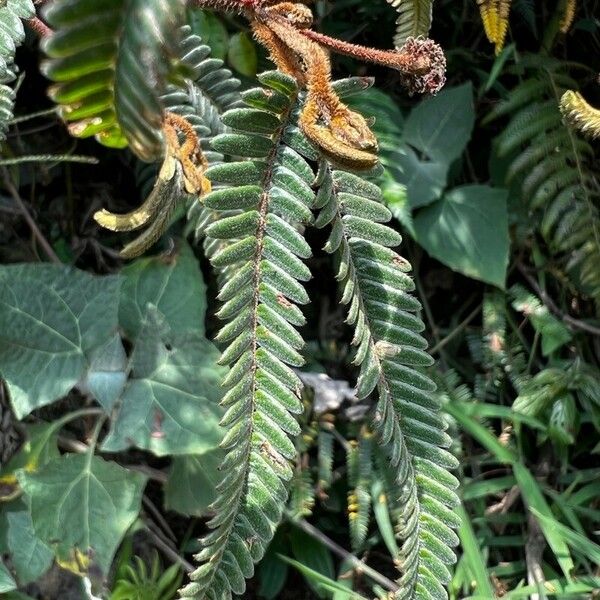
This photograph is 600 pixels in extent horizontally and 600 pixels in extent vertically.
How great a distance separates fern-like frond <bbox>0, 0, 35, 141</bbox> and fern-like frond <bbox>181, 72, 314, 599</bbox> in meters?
0.27

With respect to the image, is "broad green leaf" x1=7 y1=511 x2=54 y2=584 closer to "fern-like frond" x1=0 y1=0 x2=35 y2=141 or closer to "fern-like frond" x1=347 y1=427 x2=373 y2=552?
"fern-like frond" x1=347 y1=427 x2=373 y2=552

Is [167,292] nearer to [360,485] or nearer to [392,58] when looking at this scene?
[360,485]

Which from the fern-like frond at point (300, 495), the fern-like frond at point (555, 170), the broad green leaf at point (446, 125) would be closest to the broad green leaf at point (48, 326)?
the fern-like frond at point (300, 495)

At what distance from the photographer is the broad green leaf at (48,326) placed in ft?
4.12

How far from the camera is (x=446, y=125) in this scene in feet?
4.88

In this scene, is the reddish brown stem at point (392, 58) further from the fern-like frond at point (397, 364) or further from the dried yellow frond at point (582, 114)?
the dried yellow frond at point (582, 114)

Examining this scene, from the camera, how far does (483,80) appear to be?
1.56 meters

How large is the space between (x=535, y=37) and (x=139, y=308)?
33.6 inches

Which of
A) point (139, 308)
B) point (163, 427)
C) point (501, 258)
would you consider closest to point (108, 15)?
point (163, 427)

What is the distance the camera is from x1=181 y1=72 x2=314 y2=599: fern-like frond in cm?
78

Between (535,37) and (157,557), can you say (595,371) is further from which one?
(157,557)

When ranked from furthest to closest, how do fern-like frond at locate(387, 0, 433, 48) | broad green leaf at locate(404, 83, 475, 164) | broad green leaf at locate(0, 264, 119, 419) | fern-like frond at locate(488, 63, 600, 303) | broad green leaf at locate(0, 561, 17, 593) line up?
broad green leaf at locate(404, 83, 475, 164) < fern-like frond at locate(488, 63, 600, 303) < broad green leaf at locate(0, 264, 119, 419) < broad green leaf at locate(0, 561, 17, 593) < fern-like frond at locate(387, 0, 433, 48)

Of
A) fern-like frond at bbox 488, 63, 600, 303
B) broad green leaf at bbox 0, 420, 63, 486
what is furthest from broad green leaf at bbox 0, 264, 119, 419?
fern-like frond at bbox 488, 63, 600, 303

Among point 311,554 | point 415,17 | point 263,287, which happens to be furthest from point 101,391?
point 415,17
